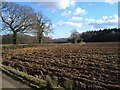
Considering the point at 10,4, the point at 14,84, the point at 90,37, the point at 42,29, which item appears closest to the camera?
the point at 14,84

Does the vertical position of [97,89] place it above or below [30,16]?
below

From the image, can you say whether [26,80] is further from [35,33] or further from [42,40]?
[42,40]

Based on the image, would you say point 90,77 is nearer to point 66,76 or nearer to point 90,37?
point 66,76

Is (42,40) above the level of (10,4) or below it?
below

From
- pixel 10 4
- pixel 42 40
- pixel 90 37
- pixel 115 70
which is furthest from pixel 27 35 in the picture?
pixel 115 70

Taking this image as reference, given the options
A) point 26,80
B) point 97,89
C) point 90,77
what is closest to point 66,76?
point 90,77

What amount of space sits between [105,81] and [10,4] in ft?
154

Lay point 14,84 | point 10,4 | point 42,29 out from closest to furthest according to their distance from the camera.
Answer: point 14,84 → point 10,4 → point 42,29

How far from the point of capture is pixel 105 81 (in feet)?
44.3

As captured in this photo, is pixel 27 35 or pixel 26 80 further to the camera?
pixel 27 35

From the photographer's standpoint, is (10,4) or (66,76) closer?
(66,76)

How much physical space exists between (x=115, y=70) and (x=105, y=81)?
124 inches

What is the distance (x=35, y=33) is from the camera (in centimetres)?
6194

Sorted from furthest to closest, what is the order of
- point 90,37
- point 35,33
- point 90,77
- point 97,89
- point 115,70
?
point 90,37 → point 35,33 → point 115,70 → point 90,77 → point 97,89
